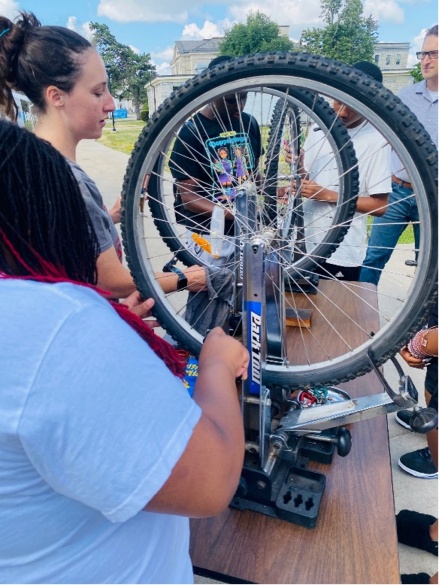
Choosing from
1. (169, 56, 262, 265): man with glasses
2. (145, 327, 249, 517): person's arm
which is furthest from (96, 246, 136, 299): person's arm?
(145, 327, 249, 517): person's arm

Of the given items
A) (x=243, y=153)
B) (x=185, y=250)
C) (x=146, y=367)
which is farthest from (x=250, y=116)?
(x=146, y=367)

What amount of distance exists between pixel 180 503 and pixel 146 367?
0.17m

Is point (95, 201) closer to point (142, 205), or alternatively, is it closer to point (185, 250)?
point (142, 205)

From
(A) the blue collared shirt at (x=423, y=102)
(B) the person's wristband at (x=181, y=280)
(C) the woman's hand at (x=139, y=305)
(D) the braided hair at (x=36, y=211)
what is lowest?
(C) the woman's hand at (x=139, y=305)

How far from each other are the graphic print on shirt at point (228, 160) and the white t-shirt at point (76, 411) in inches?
40.0

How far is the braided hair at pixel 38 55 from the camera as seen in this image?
3.84 feet

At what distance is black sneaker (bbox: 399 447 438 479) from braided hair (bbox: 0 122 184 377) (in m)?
1.79

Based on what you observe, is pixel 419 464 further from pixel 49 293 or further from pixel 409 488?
pixel 49 293

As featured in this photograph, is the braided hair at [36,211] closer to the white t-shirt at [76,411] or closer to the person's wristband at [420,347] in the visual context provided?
the white t-shirt at [76,411]

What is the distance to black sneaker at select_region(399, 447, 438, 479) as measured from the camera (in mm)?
1829

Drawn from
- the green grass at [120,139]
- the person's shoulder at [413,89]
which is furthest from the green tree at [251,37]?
the person's shoulder at [413,89]

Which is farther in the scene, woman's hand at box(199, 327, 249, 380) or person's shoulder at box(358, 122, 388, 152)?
person's shoulder at box(358, 122, 388, 152)

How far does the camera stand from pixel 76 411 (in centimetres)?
42

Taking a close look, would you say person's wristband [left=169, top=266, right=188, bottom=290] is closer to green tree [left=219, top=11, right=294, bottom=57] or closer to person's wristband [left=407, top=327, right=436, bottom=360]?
person's wristband [left=407, top=327, right=436, bottom=360]
